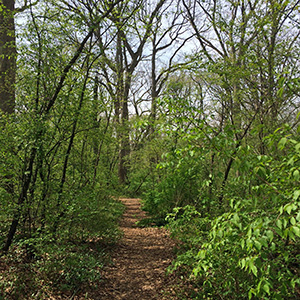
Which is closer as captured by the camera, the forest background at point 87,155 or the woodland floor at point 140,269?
the forest background at point 87,155

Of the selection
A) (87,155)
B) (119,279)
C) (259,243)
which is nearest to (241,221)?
(259,243)

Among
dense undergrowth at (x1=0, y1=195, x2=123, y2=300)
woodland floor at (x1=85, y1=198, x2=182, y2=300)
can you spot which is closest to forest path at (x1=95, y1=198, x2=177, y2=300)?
woodland floor at (x1=85, y1=198, x2=182, y2=300)

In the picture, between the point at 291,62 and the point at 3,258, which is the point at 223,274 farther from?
the point at 291,62

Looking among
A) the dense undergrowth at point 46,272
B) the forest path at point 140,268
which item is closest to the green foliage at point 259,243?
the forest path at point 140,268

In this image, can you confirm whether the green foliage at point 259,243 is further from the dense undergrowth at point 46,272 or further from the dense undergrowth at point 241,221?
the dense undergrowth at point 46,272

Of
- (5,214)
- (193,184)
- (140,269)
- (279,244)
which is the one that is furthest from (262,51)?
(5,214)

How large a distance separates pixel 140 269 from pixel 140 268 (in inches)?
1.7

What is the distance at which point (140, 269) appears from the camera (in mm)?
4789

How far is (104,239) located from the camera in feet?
18.4

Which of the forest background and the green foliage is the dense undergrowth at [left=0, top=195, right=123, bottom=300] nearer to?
the forest background

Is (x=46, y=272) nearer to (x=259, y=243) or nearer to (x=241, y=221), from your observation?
(x=241, y=221)

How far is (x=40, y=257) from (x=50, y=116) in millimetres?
2497

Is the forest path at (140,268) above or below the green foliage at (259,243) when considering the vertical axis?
below

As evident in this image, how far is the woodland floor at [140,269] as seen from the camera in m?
3.87
